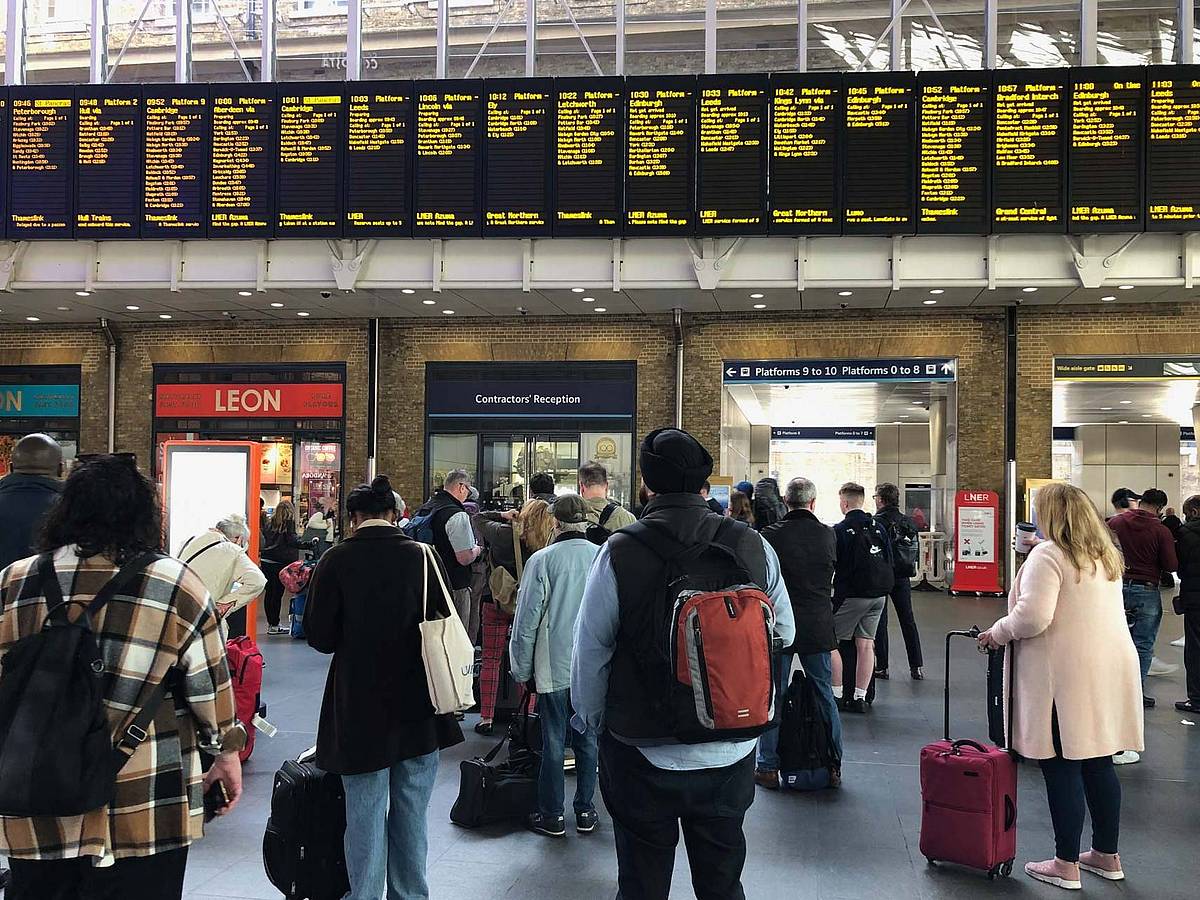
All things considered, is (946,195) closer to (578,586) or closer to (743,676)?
(578,586)

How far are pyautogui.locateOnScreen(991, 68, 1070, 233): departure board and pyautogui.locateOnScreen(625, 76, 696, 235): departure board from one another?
12.2ft

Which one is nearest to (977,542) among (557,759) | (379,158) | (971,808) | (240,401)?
(379,158)

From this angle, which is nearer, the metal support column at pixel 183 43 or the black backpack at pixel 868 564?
the black backpack at pixel 868 564

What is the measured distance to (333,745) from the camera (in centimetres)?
337

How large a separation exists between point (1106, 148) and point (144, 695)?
41.2 feet

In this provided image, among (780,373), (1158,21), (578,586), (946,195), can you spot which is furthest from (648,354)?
(578,586)

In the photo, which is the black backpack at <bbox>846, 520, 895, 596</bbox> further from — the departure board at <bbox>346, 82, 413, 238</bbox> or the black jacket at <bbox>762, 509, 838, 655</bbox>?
the departure board at <bbox>346, 82, 413, 238</bbox>

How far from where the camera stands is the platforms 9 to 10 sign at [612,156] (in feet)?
38.7

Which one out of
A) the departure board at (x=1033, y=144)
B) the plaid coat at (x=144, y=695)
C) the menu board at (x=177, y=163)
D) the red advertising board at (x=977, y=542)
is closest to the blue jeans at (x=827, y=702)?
the plaid coat at (x=144, y=695)

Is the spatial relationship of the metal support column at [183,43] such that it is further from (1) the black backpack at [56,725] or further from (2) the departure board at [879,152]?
(1) the black backpack at [56,725]

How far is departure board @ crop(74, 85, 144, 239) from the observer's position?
42.8 ft

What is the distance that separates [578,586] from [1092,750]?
7.69ft

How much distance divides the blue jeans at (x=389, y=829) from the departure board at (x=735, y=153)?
9845 mm

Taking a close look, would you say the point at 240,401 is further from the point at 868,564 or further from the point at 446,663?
the point at 446,663
